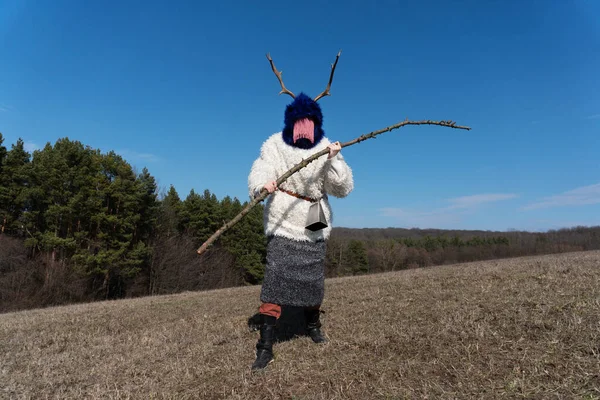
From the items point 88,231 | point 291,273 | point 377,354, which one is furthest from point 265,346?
point 88,231

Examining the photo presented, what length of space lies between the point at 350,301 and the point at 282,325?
1.67 meters

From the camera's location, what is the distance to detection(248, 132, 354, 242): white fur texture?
371cm

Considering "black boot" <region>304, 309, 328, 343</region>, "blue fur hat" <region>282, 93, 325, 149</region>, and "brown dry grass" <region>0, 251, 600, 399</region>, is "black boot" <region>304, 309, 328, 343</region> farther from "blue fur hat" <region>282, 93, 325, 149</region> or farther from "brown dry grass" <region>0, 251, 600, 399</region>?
"blue fur hat" <region>282, 93, 325, 149</region>

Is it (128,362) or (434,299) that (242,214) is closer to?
(128,362)

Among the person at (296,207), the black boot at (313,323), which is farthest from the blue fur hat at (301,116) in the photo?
the black boot at (313,323)

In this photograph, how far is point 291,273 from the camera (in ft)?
11.9

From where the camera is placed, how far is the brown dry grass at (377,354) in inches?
97.9

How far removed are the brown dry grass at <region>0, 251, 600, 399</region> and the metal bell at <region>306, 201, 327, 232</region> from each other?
119 cm

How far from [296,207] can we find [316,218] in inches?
10.0

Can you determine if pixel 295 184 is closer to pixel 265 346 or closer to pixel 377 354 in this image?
pixel 265 346

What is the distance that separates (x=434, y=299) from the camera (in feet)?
16.3

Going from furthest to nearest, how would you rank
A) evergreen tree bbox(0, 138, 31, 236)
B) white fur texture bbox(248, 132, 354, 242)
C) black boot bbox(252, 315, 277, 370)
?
evergreen tree bbox(0, 138, 31, 236)
white fur texture bbox(248, 132, 354, 242)
black boot bbox(252, 315, 277, 370)

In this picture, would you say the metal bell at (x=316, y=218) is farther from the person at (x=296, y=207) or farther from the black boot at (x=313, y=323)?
the black boot at (x=313, y=323)

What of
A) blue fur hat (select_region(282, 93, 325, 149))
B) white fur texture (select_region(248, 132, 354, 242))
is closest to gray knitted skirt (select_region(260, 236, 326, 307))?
white fur texture (select_region(248, 132, 354, 242))
